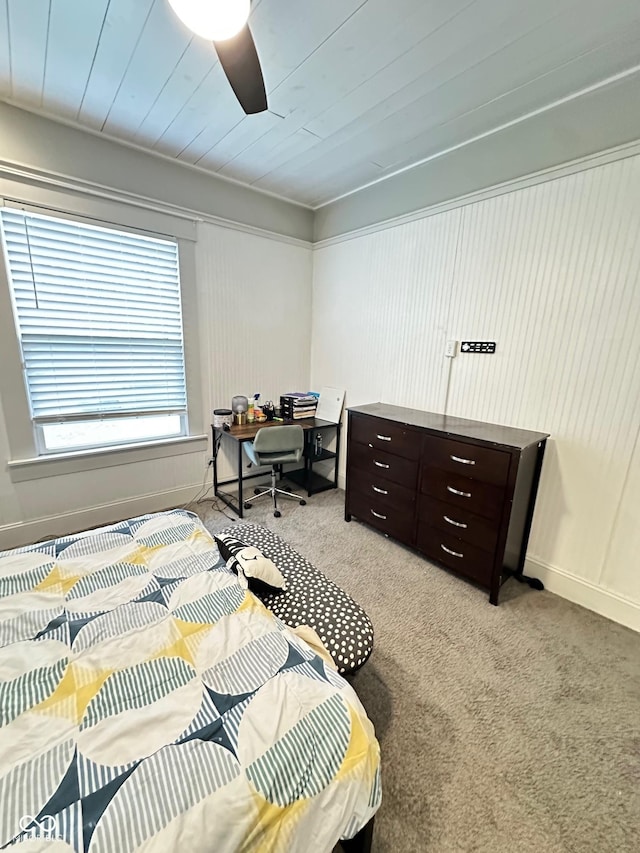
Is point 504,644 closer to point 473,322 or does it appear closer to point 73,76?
point 473,322

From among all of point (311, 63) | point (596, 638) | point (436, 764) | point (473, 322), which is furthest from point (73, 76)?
point (596, 638)

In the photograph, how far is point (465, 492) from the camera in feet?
7.11

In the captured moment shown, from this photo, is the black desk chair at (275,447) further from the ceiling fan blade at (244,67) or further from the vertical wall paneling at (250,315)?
the ceiling fan blade at (244,67)

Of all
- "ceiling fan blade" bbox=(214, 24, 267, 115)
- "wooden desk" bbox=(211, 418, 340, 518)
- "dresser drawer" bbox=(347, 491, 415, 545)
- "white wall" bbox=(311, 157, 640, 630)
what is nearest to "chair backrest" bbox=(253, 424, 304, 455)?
"wooden desk" bbox=(211, 418, 340, 518)

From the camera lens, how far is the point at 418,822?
3.72 ft

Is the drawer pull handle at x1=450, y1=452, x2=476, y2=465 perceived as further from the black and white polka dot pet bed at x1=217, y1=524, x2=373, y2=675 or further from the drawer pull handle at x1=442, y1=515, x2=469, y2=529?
the black and white polka dot pet bed at x1=217, y1=524, x2=373, y2=675

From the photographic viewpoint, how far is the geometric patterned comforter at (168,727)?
0.68m

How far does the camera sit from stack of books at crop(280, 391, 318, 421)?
3523 mm

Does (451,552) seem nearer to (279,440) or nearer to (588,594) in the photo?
(588,594)

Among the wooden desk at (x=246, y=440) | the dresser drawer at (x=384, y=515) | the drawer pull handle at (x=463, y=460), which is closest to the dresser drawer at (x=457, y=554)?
the dresser drawer at (x=384, y=515)

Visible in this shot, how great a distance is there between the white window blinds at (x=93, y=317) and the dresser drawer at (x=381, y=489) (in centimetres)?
165

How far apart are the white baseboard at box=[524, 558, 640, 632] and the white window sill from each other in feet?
9.13

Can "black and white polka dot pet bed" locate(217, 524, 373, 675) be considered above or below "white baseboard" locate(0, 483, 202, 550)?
above

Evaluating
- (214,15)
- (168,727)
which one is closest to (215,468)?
(168,727)
